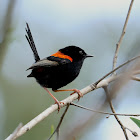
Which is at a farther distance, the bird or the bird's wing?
the bird

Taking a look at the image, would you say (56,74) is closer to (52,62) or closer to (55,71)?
(55,71)

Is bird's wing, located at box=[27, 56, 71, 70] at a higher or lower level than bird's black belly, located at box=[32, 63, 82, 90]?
higher

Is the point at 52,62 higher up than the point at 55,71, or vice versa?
the point at 52,62

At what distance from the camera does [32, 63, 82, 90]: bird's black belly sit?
449 cm

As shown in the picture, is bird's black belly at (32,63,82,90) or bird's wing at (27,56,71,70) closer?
bird's wing at (27,56,71,70)

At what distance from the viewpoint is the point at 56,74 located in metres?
4.48

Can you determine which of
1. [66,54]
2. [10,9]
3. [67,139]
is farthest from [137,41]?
[66,54]

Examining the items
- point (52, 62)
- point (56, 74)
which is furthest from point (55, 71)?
point (52, 62)

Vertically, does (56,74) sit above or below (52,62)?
below

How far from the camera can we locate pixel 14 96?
741 cm

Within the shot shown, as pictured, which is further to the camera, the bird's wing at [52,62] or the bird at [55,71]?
the bird at [55,71]

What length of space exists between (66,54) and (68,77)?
0.78 meters

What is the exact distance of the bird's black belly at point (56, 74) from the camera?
4492 millimetres

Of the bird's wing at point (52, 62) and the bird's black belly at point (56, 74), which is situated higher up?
the bird's wing at point (52, 62)
